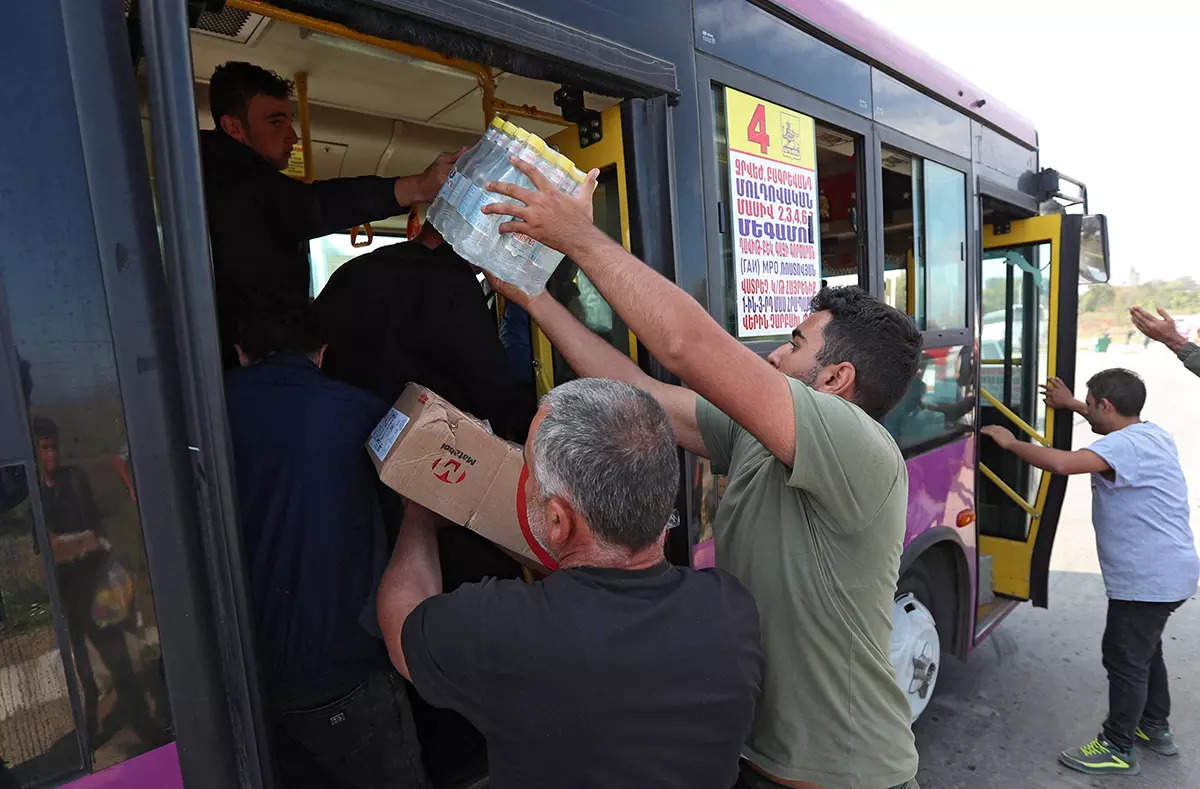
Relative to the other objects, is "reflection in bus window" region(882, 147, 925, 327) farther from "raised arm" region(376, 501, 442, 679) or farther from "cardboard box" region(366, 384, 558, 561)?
"raised arm" region(376, 501, 442, 679)

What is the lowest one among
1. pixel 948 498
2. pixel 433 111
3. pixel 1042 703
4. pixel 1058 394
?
pixel 1042 703

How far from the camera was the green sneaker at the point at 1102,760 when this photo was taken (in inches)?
128

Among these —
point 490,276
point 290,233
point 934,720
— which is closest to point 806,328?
point 490,276

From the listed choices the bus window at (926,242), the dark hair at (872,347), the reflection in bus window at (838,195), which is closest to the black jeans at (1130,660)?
the bus window at (926,242)

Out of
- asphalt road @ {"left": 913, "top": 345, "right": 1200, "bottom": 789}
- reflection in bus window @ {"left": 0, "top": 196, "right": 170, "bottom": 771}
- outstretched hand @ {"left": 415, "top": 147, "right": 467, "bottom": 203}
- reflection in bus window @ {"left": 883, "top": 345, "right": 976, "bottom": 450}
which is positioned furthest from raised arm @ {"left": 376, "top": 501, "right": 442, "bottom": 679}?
asphalt road @ {"left": 913, "top": 345, "right": 1200, "bottom": 789}

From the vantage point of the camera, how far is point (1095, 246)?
4621 mm

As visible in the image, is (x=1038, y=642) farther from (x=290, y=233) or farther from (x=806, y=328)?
(x=290, y=233)

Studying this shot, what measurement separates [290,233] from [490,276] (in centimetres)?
52

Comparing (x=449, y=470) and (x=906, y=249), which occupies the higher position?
(x=906, y=249)

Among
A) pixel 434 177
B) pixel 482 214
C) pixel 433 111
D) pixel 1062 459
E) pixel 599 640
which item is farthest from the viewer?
pixel 1062 459

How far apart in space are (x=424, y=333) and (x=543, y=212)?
2.54 feet

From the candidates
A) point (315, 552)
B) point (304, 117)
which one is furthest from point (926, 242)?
point (315, 552)

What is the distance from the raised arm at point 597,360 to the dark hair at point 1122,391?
8.28ft

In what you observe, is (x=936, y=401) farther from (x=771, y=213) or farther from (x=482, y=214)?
(x=482, y=214)
